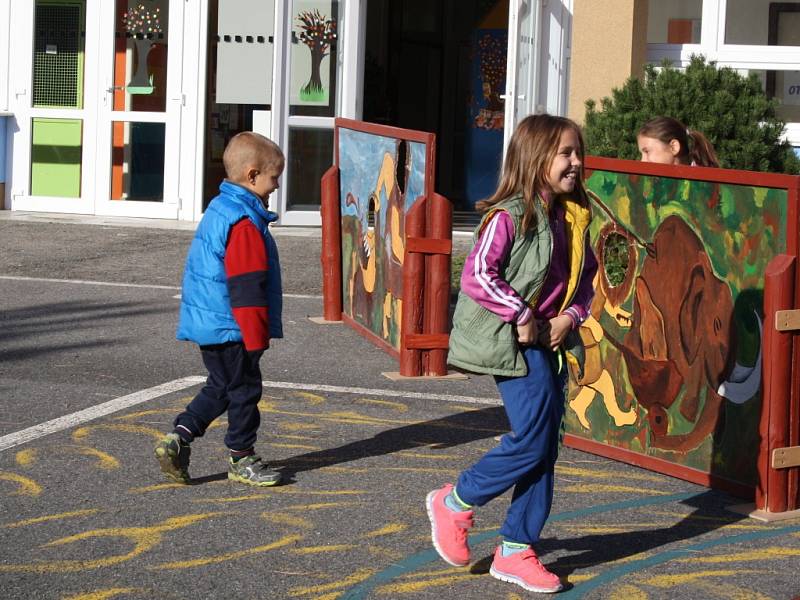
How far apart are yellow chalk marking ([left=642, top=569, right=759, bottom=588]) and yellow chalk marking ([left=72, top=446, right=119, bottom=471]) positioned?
7.93 feet

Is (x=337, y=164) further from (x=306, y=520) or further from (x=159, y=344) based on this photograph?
(x=306, y=520)

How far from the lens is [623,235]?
6.41 metres

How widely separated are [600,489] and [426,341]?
8.08ft

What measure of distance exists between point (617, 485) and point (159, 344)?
3.87 meters

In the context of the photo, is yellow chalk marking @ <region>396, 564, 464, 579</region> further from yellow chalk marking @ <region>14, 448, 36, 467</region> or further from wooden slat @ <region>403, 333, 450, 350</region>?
wooden slat @ <region>403, 333, 450, 350</region>

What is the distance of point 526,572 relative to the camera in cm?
470

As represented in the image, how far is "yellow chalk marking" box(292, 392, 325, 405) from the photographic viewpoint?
7555mm

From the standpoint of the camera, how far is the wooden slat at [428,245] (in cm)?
818

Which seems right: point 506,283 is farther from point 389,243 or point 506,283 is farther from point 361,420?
point 389,243

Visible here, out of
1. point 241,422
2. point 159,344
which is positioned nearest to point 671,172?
point 241,422

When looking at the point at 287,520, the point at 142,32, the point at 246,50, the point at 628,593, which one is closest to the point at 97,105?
the point at 142,32

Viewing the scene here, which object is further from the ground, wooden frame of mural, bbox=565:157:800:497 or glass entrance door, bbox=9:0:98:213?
glass entrance door, bbox=9:0:98:213

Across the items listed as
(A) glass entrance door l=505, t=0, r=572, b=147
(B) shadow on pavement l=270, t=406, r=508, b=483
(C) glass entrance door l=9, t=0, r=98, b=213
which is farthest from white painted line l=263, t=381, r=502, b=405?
(C) glass entrance door l=9, t=0, r=98, b=213

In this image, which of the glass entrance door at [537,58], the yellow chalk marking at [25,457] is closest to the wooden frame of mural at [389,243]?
the yellow chalk marking at [25,457]
